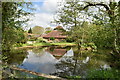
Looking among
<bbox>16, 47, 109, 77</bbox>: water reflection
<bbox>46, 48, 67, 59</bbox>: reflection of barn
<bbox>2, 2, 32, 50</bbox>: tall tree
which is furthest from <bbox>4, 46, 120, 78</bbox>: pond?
<bbox>46, 48, 67, 59</bbox>: reflection of barn

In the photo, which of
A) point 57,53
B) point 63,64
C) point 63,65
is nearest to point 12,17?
point 63,65

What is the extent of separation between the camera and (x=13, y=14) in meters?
2.76

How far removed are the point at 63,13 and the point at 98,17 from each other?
21.0ft

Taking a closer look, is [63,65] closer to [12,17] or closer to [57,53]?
[12,17]

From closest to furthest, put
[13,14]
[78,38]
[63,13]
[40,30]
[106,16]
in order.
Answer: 1. [13,14]
2. [106,16]
3. [63,13]
4. [78,38]
5. [40,30]

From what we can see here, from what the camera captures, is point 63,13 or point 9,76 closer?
point 9,76

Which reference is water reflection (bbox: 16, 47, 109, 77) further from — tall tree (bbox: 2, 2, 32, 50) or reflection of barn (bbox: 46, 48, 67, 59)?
tall tree (bbox: 2, 2, 32, 50)

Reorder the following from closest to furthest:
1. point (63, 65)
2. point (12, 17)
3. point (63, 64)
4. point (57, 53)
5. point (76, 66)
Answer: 1. point (12, 17)
2. point (76, 66)
3. point (63, 65)
4. point (63, 64)
5. point (57, 53)

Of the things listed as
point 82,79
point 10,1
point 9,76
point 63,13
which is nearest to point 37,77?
point 9,76

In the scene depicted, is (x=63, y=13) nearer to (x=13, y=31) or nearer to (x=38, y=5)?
(x=38, y=5)

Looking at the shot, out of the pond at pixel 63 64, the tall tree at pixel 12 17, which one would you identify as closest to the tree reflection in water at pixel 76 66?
the pond at pixel 63 64

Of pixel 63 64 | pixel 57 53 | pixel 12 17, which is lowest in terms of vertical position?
pixel 57 53

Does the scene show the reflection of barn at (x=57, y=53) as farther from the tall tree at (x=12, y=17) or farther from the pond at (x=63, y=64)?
the tall tree at (x=12, y=17)

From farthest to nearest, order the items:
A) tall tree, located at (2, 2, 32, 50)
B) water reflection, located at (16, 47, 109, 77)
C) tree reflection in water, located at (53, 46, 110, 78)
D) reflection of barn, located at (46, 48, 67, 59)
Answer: reflection of barn, located at (46, 48, 67, 59) → water reflection, located at (16, 47, 109, 77) → tree reflection in water, located at (53, 46, 110, 78) → tall tree, located at (2, 2, 32, 50)
